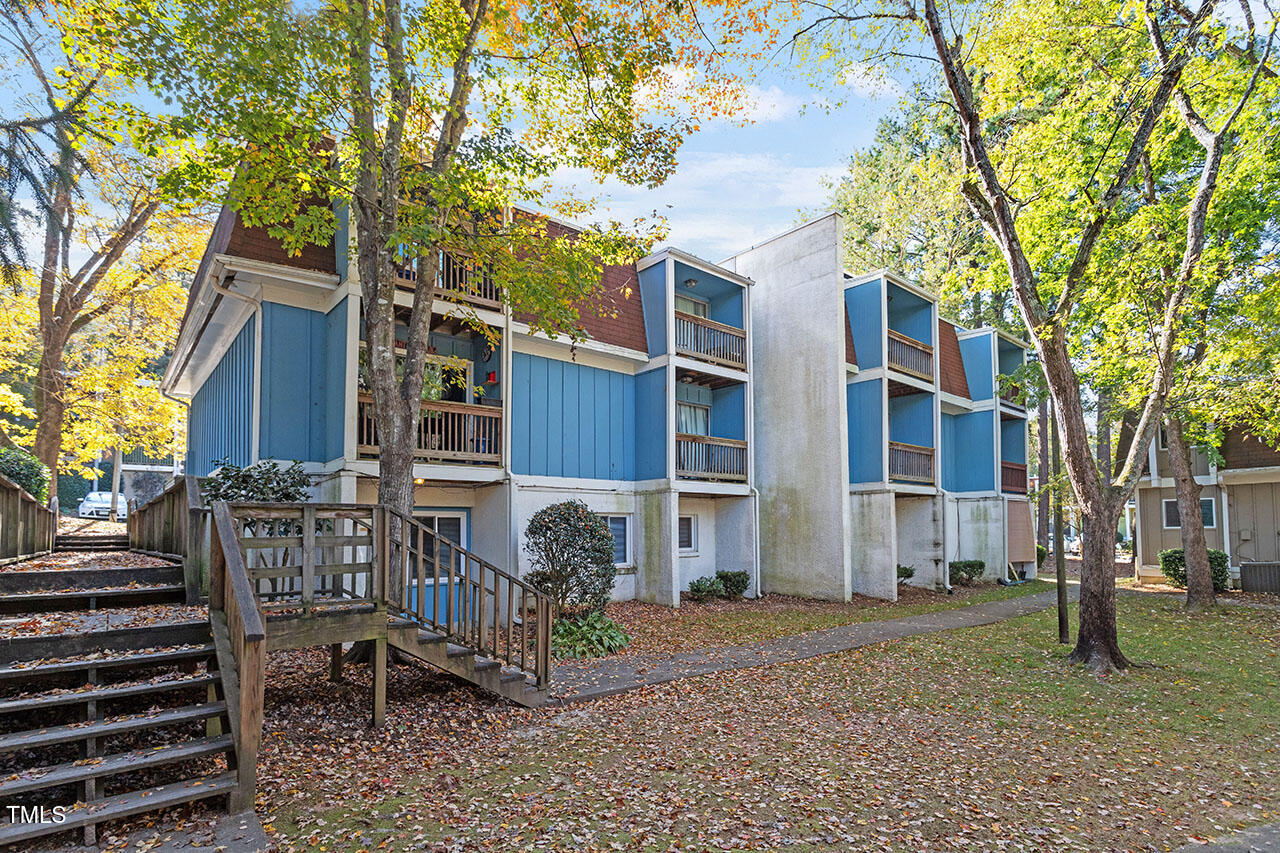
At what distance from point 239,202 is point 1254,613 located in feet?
69.3

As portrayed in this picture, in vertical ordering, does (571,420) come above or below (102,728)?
above

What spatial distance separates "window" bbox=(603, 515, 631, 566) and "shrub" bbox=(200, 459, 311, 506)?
6.78 meters

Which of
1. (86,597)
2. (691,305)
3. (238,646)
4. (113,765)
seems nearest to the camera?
(113,765)

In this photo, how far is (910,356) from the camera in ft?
60.1

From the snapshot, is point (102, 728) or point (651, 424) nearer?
point (102, 728)

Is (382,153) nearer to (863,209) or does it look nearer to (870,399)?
(870,399)

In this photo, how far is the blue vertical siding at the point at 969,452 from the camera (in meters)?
22.4

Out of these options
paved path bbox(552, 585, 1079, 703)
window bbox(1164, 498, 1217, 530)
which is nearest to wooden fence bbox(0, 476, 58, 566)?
paved path bbox(552, 585, 1079, 703)

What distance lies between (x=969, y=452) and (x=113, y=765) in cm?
2436

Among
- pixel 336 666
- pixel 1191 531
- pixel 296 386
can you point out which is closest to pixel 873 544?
pixel 1191 531

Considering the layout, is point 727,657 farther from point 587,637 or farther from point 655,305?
point 655,305

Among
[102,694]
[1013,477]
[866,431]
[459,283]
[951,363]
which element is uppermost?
[951,363]

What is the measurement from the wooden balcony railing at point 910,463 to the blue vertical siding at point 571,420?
7.40m

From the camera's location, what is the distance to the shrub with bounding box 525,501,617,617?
10672mm
